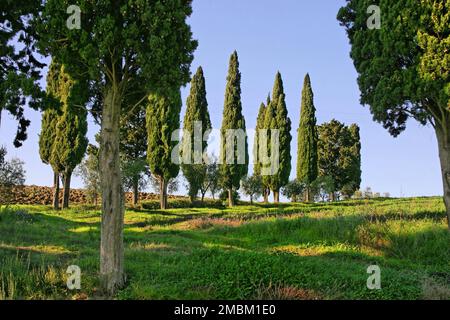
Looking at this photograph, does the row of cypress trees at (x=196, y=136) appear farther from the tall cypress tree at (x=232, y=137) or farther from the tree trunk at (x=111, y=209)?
the tree trunk at (x=111, y=209)

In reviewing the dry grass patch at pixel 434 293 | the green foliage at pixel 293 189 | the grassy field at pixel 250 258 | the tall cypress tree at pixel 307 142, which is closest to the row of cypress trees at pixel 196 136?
the tall cypress tree at pixel 307 142

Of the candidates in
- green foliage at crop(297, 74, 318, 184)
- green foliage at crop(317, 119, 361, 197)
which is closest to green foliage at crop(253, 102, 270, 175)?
green foliage at crop(297, 74, 318, 184)

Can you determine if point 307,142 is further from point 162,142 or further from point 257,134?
point 162,142

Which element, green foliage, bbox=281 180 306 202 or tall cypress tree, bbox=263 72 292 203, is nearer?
tall cypress tree, bbox=263 72 292 203

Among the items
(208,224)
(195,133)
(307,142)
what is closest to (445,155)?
(208,224)

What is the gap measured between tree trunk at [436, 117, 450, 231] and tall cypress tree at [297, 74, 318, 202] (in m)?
32.9

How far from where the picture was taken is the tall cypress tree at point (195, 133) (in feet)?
136

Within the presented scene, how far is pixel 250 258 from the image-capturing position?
945 cm

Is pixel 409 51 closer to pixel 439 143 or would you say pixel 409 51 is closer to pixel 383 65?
pixel 383 65

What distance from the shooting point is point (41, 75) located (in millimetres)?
16453

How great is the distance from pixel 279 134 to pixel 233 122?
571cm

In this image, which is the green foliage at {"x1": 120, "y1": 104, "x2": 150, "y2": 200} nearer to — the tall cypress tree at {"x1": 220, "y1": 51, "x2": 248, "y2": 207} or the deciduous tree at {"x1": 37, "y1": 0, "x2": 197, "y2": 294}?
the tall cypress tree at {"x1": 220, "y1": 51, "x2": 248, "y2": 207}

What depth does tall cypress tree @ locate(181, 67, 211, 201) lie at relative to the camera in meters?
41.5

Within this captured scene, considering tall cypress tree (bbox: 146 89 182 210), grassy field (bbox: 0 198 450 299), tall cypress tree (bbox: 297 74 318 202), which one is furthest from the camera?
tall cypress tree (bbox: 297 74 318 202)
